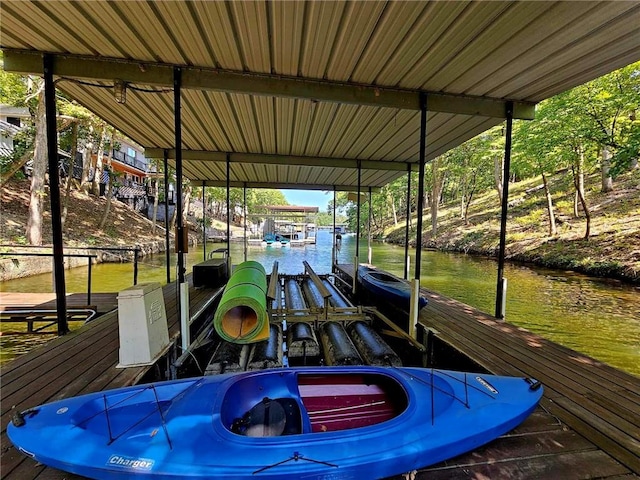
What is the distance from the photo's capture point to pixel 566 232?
539 inches

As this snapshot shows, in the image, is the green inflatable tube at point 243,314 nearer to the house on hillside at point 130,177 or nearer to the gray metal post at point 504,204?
the gray metal post at point 504,204

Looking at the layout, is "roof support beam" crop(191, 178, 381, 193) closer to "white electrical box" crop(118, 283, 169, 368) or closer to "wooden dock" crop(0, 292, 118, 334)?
"wooden dock" crop(0, 292, 118, 334)

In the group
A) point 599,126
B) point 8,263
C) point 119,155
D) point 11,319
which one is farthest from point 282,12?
point 119,155

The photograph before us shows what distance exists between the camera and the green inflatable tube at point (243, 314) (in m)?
3.64

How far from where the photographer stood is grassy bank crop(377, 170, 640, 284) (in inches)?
414

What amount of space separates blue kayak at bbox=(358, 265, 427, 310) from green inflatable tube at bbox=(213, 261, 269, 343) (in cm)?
238

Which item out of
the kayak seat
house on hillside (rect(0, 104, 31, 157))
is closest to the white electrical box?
the kayak seat

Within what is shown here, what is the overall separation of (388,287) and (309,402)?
3524 mm

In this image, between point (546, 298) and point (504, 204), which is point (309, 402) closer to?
point (504, 204)

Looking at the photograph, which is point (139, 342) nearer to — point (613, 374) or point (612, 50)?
point (613, 374)

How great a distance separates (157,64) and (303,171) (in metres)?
5.52

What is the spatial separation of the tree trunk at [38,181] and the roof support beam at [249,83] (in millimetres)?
10217

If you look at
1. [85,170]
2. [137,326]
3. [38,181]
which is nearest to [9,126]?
[85,170]

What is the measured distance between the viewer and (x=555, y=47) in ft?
8.93
